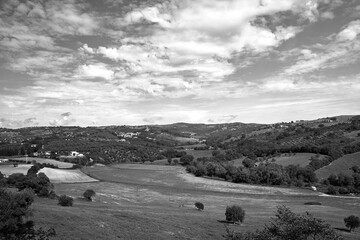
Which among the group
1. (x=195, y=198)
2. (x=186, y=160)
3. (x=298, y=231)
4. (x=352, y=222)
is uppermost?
(x=298, y=231)

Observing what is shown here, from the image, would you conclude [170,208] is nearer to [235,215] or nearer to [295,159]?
[235,215]

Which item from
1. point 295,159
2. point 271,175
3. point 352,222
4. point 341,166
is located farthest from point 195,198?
point 295,159

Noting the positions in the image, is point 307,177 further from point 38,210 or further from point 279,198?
point 38,210

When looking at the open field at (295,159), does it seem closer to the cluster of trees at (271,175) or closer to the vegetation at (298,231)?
the cluster of trees at (271,175)

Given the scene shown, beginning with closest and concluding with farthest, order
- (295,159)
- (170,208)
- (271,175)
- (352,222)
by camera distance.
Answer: (352,222) → (170,208) → (271,175) → (295,159)

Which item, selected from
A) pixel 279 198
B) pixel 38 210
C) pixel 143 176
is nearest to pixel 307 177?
pixel 279 198

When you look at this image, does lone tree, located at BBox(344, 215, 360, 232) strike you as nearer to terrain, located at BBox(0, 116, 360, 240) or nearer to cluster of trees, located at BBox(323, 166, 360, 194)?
terrain, located at BBox(0, 116, 360, 240)
